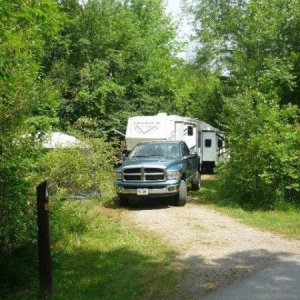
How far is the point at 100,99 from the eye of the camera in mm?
25984

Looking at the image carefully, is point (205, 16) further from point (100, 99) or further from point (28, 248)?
point (28, 248)

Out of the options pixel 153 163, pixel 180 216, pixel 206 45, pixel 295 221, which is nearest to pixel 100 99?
pixel 206 45

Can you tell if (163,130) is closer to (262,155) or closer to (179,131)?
(179,131)

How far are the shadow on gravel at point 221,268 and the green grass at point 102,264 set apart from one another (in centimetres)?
28

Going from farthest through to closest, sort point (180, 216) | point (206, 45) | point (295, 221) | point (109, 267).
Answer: point (206, 45)
point (180, 216)
point (295, 221)
point (109, 267)

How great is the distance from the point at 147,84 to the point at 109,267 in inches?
955

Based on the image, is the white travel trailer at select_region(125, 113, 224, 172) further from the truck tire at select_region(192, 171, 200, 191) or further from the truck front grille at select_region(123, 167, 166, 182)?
the truck front grille at select_region(123, 167, 166, 182)

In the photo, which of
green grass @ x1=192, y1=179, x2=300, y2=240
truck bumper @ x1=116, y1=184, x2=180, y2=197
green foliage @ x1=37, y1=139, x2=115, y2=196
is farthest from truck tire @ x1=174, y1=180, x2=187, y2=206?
green foliage @ x1=37, y1=139, x2=115, y2=196

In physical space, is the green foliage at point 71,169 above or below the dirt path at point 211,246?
above

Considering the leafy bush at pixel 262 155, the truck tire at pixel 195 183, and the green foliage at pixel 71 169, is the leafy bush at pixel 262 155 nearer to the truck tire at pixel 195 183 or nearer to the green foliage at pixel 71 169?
the truck tire at pixel 195 183

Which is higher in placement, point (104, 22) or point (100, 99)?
point (104, 22)

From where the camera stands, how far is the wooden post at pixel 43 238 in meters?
5.53

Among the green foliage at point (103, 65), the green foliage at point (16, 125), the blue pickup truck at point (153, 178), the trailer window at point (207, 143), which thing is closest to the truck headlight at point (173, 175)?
the blue pickup truck at point (153, 178)

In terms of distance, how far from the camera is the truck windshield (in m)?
14.2
